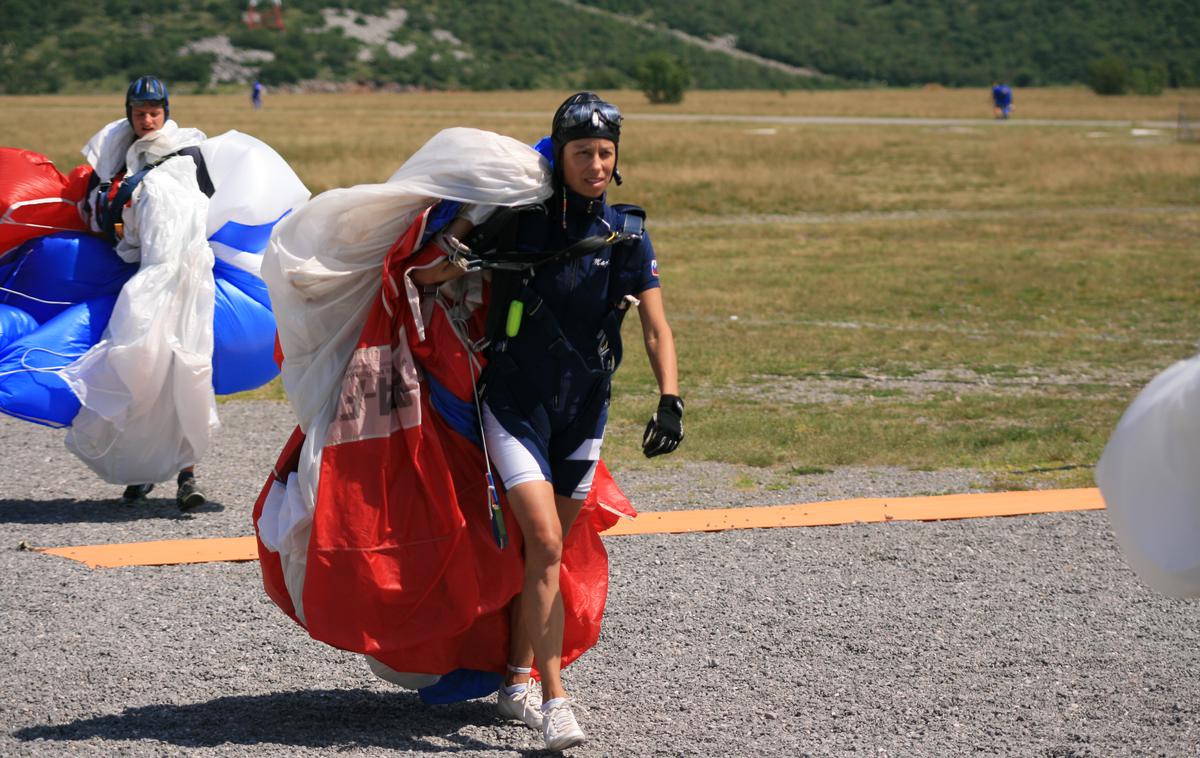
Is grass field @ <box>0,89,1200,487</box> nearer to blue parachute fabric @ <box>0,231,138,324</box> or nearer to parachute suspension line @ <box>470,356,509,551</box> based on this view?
blue parachute fabric @ <box>0,231,138,324</box>

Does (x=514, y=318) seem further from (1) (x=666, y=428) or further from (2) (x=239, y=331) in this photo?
(2) (x=239, y=331)

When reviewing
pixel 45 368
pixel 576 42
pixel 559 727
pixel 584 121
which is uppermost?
pixel 584 121

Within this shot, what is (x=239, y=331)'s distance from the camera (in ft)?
22.4

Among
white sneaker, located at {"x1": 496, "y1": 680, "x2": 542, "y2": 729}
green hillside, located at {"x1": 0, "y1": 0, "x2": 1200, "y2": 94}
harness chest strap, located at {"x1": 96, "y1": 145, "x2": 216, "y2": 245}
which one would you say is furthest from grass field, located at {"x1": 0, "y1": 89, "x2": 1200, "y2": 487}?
green hillside, located at {"x1": 0, "y1": 0, "x2": 1200, "y2": 94}

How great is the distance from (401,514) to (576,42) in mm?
96634

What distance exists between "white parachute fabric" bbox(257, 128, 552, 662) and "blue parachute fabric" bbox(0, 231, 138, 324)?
9.92ft

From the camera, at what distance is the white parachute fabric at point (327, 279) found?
13.0 ft

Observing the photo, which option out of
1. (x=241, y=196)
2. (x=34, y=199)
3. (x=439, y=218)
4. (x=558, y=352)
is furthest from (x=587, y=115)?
(x=34, y=199)

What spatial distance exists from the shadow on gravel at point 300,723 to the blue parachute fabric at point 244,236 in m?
3.21

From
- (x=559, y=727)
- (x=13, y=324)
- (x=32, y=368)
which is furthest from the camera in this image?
(x=13, y=324)

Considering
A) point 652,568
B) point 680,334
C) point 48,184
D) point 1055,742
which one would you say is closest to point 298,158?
point 680,334

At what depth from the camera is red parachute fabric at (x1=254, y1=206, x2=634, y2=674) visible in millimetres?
3869

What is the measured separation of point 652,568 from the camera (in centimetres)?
561

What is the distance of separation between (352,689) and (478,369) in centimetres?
116
